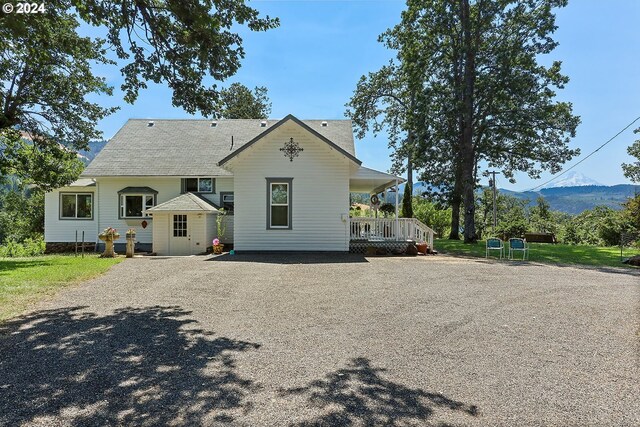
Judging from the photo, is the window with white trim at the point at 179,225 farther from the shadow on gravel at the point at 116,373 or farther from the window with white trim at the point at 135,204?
the shadow on gravel at the point at 116,373

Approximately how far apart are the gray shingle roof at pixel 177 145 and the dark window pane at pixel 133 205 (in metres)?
1.35

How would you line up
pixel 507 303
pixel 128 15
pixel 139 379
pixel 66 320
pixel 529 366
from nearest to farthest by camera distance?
pixel 139 379, pixel 529 366, pixel 66 320, pixel 507 303, pixel 128 15

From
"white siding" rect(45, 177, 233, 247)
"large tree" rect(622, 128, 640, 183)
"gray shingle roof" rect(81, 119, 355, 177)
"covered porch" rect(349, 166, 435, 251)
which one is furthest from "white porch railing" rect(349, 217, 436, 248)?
"large tree" rect(622, 128, 640, 183)

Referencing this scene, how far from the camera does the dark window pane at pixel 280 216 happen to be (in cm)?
1547

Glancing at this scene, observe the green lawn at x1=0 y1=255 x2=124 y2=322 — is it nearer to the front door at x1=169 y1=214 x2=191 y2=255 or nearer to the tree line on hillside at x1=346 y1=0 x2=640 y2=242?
the front door at x1=169 y1=214 x2=191 y2=255

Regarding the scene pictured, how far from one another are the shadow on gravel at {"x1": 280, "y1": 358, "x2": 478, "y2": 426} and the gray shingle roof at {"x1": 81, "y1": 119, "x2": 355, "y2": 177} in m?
15.1

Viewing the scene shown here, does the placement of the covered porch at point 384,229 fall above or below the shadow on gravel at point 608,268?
above

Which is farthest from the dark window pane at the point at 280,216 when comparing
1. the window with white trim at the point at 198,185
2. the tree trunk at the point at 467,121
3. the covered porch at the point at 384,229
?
the tree trunk at the point at 467,121

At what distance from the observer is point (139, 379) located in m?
3.60

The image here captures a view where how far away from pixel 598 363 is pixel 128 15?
961cm

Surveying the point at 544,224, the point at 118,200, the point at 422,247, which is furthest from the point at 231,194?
the point at 544,224

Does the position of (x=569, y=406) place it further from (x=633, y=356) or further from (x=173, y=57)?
(x=173, y=57)

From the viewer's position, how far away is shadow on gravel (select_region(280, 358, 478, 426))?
289 centimetres

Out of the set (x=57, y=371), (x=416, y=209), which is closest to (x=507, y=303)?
(x=57, y=371)
